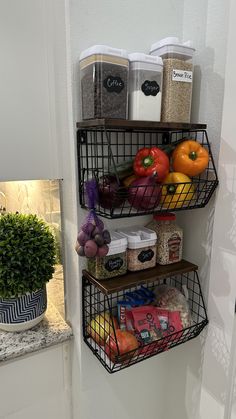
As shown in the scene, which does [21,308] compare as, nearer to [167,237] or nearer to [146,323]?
[146,323]

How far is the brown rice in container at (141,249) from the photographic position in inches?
39.5

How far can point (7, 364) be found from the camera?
1.04 metres

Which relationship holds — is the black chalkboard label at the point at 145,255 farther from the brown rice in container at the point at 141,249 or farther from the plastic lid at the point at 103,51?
the plastic lid at the point at 103,51

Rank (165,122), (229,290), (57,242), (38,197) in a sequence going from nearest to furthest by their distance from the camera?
(165,122) → (229,290) → (57,242) → (38,197)

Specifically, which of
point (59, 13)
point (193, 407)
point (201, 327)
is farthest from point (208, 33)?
point (193, 407)

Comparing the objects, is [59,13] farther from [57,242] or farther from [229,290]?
[229,290]

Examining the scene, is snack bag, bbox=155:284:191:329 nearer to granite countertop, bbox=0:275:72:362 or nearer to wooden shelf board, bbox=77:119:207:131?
granite countertop, bbox=0:275:72:362

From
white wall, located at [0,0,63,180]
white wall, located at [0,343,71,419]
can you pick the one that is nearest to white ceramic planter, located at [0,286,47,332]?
white wall, located at [0,343,71,419]

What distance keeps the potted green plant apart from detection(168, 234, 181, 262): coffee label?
1.43 ft

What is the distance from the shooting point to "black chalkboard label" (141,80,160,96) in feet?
2.82

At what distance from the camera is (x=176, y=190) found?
93 centimetres

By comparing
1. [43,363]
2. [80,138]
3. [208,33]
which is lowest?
[43,363]

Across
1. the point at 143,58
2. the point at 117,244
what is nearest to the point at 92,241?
the point at 117,244

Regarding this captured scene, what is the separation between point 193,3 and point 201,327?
1172 mm
